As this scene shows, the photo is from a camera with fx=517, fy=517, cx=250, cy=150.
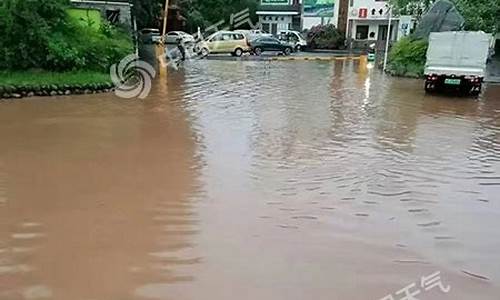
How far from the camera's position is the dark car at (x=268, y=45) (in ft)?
100

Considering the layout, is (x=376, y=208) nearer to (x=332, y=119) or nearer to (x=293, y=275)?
(x=293, y=275)

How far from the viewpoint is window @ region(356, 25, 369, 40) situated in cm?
3838

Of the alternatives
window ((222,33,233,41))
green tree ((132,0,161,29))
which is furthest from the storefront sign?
green tree ((132,0,161,29))

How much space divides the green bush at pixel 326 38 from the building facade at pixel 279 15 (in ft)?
24.3

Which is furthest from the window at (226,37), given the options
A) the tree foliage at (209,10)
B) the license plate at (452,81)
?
the license plate at (452,81)

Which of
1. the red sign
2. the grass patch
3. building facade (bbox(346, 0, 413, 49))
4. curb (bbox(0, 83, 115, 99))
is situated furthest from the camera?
the red sign

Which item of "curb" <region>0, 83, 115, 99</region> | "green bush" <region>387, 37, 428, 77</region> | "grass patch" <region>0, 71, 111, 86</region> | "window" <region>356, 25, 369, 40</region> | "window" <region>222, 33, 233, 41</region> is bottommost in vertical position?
"curb" <region>0, 83, 115, 99</region>

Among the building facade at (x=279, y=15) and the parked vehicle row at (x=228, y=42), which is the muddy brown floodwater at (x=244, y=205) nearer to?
the parked vehicle row at (x=228, y=42)

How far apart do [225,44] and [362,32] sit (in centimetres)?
1407

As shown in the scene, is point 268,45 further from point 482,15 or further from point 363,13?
point 482,15

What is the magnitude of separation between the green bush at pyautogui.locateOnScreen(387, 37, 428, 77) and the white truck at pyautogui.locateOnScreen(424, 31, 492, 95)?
4.06m

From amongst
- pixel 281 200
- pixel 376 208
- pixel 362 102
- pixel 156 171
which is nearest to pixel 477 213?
pixel 376 208

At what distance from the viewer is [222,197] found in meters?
5.71

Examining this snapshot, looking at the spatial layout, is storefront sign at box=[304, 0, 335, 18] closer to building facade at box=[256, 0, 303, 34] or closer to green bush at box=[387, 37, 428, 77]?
building facade at box=[256, 0, 303, 34]
